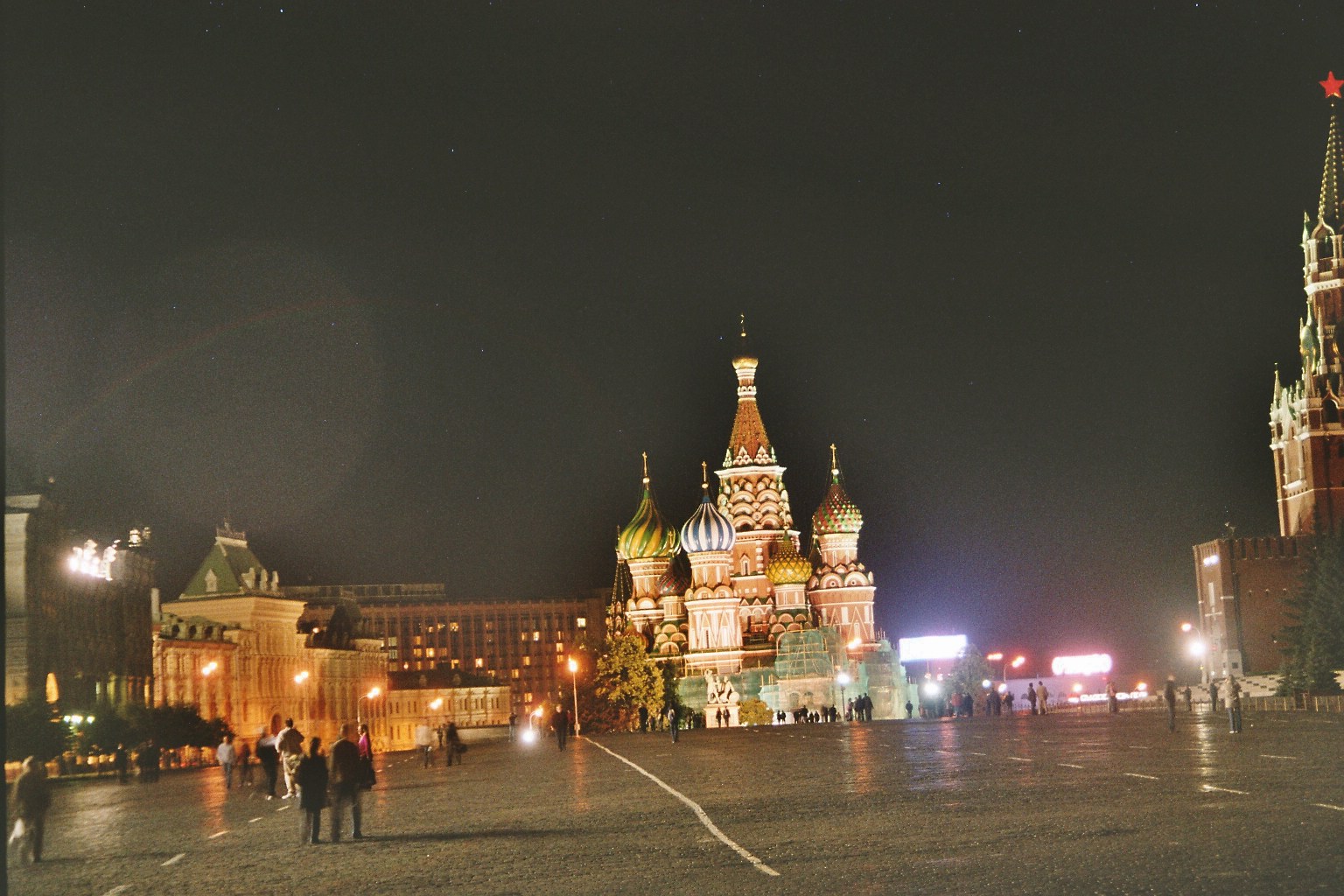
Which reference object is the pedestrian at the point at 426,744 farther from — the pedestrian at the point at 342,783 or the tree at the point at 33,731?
the pedestrian at the point at 342,783

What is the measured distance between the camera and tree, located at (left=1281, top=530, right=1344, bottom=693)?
3361 inches

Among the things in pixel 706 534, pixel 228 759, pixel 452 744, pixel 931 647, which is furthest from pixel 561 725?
pixel 931 647

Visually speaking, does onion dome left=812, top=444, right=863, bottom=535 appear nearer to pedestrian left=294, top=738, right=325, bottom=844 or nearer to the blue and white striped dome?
the blue and white striped dome

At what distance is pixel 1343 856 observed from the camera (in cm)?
1480

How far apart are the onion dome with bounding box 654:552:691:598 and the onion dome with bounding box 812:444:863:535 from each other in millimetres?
10815

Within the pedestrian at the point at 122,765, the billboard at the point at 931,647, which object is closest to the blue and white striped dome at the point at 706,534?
the billboard at the point at 931,647

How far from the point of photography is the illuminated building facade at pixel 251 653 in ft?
365

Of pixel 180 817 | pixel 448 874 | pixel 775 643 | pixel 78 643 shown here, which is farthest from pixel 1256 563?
pixel 448 874

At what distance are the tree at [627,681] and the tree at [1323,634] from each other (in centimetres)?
4904

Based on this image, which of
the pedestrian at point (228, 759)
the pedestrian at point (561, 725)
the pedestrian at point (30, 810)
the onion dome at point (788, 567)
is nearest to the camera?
the pedestrian at point (30, 810)

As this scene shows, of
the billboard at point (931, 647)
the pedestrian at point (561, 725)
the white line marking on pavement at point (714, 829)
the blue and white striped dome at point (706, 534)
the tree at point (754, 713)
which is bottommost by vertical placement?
the tree at point (754, 713)

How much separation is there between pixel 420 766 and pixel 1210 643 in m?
92.3

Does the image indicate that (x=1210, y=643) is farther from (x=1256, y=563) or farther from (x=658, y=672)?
(x=658, y=672)

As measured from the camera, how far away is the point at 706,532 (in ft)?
462
